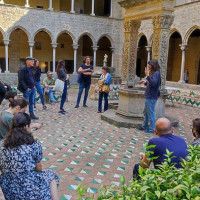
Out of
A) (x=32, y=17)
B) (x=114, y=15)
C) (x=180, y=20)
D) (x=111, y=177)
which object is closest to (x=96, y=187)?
(x=111, y=177)

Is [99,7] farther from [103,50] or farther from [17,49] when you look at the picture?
[17,49]

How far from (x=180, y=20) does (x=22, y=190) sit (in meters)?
16.1

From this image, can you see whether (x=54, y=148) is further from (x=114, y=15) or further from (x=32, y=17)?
(x=114, y=15)

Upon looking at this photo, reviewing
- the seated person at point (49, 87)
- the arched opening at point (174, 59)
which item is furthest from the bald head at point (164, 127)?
the arched opening at point (174, 59)

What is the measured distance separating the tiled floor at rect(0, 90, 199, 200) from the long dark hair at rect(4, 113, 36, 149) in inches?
45.3

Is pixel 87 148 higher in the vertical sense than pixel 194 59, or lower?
lower

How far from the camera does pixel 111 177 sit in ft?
12.3

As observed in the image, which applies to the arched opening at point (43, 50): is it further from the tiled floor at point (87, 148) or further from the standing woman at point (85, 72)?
the tiled floor at point (87, 148)

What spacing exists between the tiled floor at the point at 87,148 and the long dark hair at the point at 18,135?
1.15 metres

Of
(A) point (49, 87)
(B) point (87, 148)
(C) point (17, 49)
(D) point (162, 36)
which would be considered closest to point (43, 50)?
(C) point (17, 49)

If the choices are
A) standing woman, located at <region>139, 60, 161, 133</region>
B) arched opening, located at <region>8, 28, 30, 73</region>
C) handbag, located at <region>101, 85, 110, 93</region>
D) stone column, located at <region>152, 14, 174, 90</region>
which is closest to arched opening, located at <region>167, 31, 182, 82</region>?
arched opening, located at <region>8, 28, 30, 73</region>

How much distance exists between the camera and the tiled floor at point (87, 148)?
3.71 metres

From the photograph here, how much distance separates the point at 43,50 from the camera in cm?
2214

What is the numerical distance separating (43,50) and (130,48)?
52.2 ft
